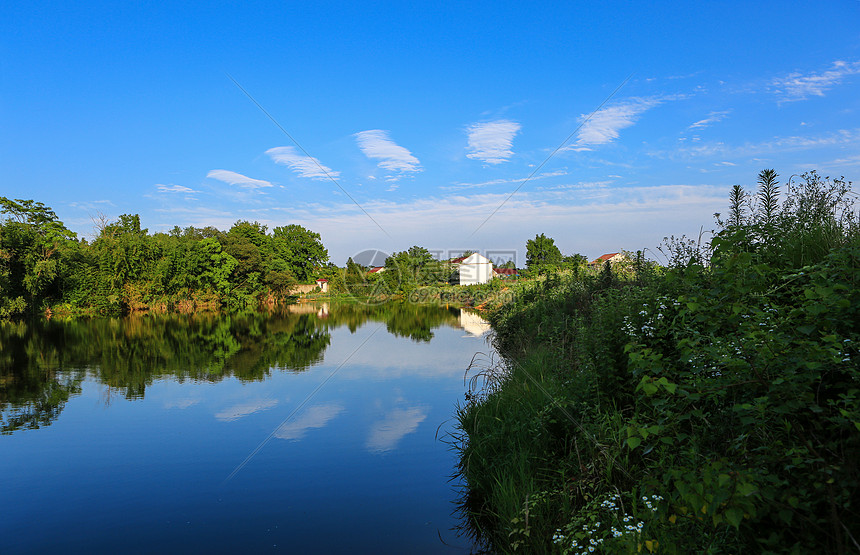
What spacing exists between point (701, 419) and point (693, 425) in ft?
1.24

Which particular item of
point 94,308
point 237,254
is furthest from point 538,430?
point 237,254

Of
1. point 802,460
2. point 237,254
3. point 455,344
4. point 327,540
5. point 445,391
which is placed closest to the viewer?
point 802,460

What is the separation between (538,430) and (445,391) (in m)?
6.83

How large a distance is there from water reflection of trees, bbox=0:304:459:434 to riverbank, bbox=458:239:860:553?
9695 millimetres

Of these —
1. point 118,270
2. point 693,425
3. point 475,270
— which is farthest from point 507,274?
point 693,425

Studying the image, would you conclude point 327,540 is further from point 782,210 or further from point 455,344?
point 455,344

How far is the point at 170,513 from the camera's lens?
5.98m

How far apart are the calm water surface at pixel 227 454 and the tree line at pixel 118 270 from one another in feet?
78.1

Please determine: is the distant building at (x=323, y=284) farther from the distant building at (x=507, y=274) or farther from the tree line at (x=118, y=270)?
the distant building at (x=507, y=274)

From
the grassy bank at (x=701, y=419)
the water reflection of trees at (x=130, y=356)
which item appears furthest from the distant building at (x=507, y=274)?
the grassy bank at (x=701, y=419)

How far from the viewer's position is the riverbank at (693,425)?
2398 mm

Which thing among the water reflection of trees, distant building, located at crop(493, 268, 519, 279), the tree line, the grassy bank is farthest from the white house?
the grassy bank

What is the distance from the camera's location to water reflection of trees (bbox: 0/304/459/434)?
11999 millimetres

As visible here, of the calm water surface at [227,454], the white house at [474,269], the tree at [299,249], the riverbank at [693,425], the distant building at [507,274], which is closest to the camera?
the riverbank at [693,425]
